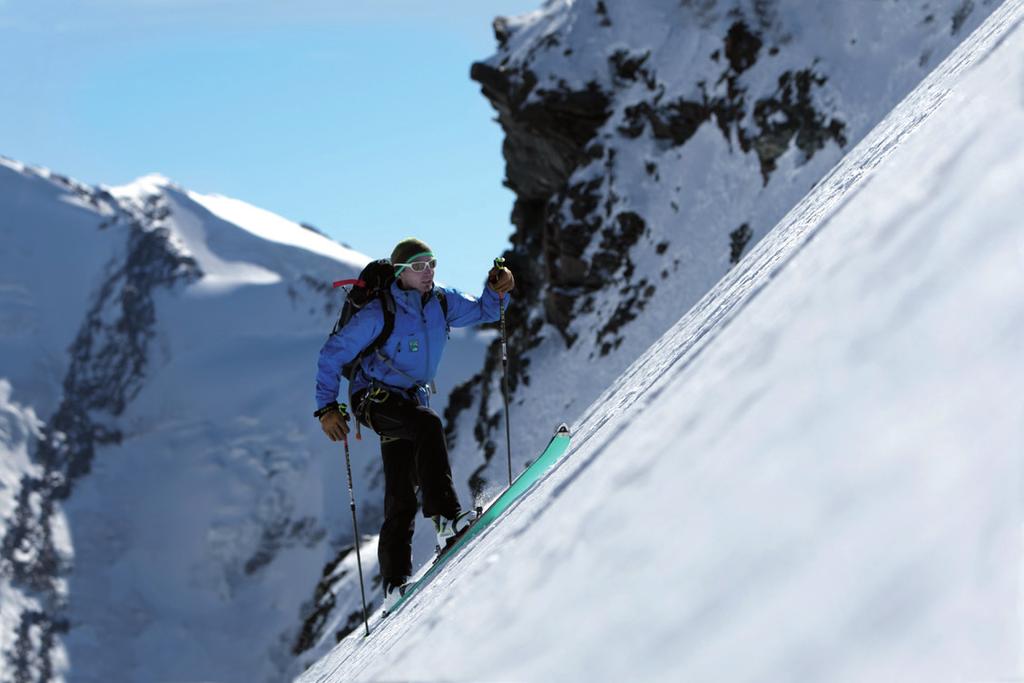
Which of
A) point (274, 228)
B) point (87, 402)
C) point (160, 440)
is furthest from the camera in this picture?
point (274, 228)

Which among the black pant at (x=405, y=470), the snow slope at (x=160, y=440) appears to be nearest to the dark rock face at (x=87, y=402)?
the snow slope at (x=160, y=440)

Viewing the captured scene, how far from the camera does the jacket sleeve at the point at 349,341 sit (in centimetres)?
650

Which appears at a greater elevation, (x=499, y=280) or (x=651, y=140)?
(x=651, y=140)

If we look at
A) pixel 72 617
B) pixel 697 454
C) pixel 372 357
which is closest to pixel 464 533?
pixel 372 357

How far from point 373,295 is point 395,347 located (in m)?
0.39

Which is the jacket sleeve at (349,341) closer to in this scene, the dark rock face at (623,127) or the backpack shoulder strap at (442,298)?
the backpack shoulder strap at (442,298)

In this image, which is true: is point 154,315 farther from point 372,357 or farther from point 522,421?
point 372,357

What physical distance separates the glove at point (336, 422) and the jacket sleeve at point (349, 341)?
13 centimetres

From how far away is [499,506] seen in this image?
6.00m

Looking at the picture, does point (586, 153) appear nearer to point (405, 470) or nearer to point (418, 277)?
point (418, 277)

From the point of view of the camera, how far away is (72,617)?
328ft

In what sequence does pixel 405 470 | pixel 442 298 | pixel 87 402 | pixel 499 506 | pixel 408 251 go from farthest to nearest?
pixel 87 402, pixel 442 298, pixel 405 470, pixel 408 251, pixel 499 506

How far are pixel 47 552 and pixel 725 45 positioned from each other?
101953 mm

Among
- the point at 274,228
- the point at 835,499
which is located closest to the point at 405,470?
the point at 835,499
